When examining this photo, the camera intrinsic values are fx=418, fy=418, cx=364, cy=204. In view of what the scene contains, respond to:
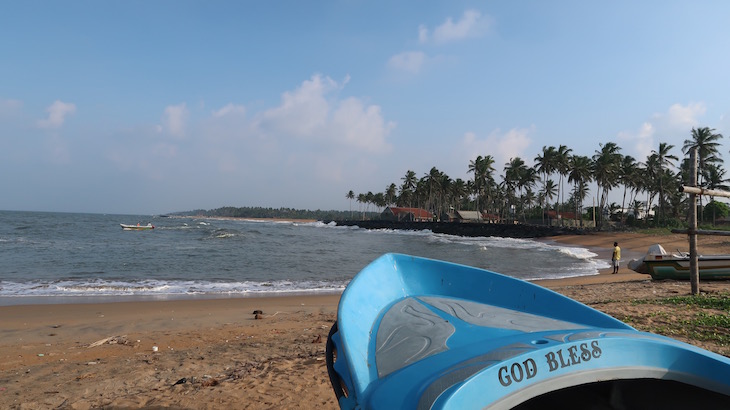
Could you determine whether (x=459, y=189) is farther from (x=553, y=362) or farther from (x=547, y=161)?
(x=553, y=362)

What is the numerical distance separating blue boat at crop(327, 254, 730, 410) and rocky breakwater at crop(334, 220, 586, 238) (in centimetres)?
4725

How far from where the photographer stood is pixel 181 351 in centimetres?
577

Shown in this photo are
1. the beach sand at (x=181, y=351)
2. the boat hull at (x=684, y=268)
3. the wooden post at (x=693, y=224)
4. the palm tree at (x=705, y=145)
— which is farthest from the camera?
the palm tree at (x=705, y=145)

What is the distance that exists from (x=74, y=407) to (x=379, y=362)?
3334mm

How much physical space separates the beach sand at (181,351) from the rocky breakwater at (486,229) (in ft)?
132

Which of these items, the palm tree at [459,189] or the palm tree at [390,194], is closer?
the palm tree at [459,189]

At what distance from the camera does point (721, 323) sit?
5816 mm

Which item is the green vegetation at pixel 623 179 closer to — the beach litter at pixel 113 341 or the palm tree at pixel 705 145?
the palm tree at pixel 705 145

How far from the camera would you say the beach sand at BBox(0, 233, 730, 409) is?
402 centimetres

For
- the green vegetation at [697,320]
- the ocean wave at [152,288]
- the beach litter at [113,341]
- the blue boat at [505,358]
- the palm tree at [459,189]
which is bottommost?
the ocean wave at [152,288]

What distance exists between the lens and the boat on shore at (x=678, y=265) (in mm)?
10852

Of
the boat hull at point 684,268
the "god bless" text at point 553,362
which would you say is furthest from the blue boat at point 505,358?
the boat hull at point 684,268

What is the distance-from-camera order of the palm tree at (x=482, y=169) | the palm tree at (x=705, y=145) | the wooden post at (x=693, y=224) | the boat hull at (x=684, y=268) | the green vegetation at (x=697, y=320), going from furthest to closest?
the palm tree at (x=482, y=169) < the palm tree at (x=705, y=145) < the boat hull at (x=684, y=268) < the wooden post at (x=693, y=224) < the green vegetation at (x=697, y=320)

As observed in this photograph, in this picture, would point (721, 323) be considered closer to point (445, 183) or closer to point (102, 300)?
point (102, 300)
